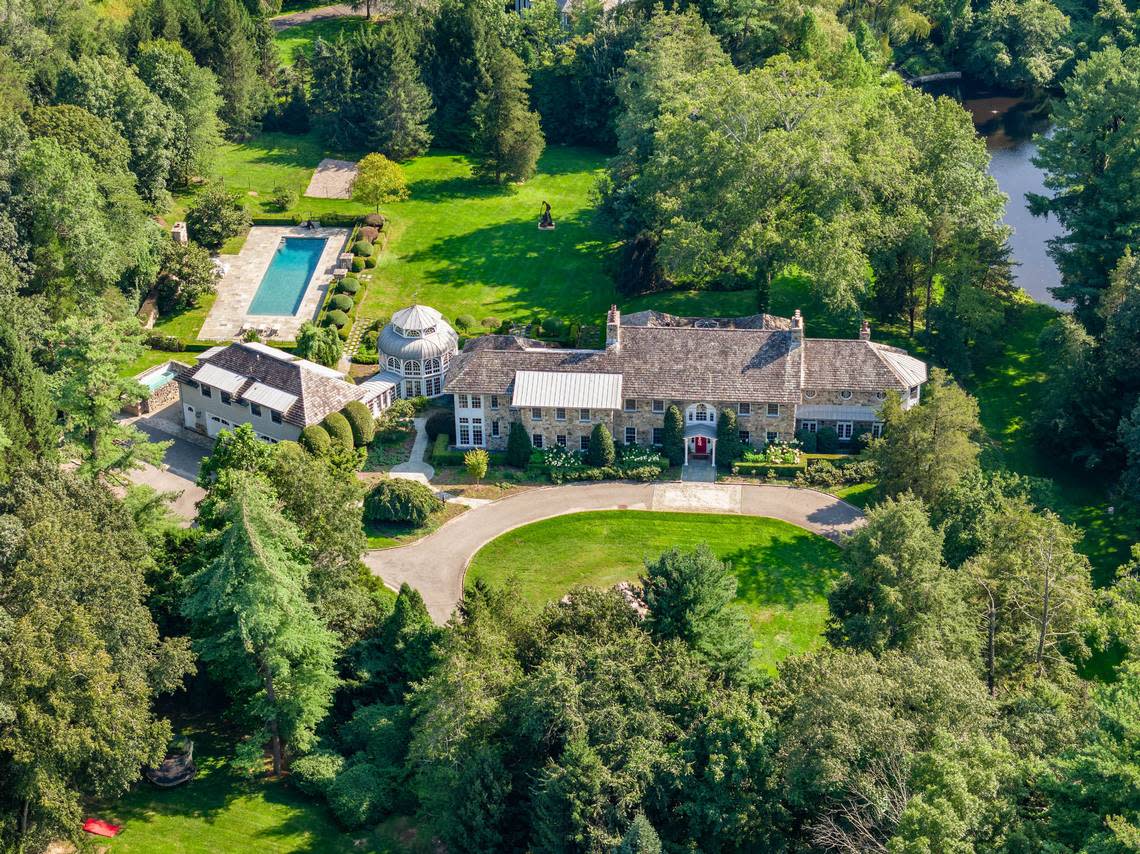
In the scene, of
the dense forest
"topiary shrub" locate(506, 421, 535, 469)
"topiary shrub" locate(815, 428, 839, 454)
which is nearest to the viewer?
the dense forest

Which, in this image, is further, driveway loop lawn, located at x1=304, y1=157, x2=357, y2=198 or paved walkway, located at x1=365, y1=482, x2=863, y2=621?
driveway loop lawn, located at x1=304, y1=157, x2=357, y2=198

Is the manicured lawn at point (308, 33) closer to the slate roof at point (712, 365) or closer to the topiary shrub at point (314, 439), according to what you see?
the slate roof at point (712, 365)

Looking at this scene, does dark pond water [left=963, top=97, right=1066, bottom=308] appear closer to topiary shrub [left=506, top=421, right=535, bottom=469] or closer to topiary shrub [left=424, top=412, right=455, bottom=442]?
topiary shrub [left=506, top=421, right=535, bottom=469]

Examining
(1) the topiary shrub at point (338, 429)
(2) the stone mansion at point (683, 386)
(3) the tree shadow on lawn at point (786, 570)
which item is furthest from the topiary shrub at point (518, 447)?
(3) the tree shadow on lawn at point (786, 570)

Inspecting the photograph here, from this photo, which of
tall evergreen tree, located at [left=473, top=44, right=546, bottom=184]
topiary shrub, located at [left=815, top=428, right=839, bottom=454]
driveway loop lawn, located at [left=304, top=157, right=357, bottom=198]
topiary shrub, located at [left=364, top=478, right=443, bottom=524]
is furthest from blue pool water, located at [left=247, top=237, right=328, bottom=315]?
topiary shrub, located at [left=815, top=428, right=839, bottom=454]

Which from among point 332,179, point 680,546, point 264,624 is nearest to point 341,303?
point 332,179

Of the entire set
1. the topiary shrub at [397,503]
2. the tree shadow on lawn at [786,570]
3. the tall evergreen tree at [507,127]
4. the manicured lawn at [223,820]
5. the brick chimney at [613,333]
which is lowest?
the manicured lawn at [223,820]
